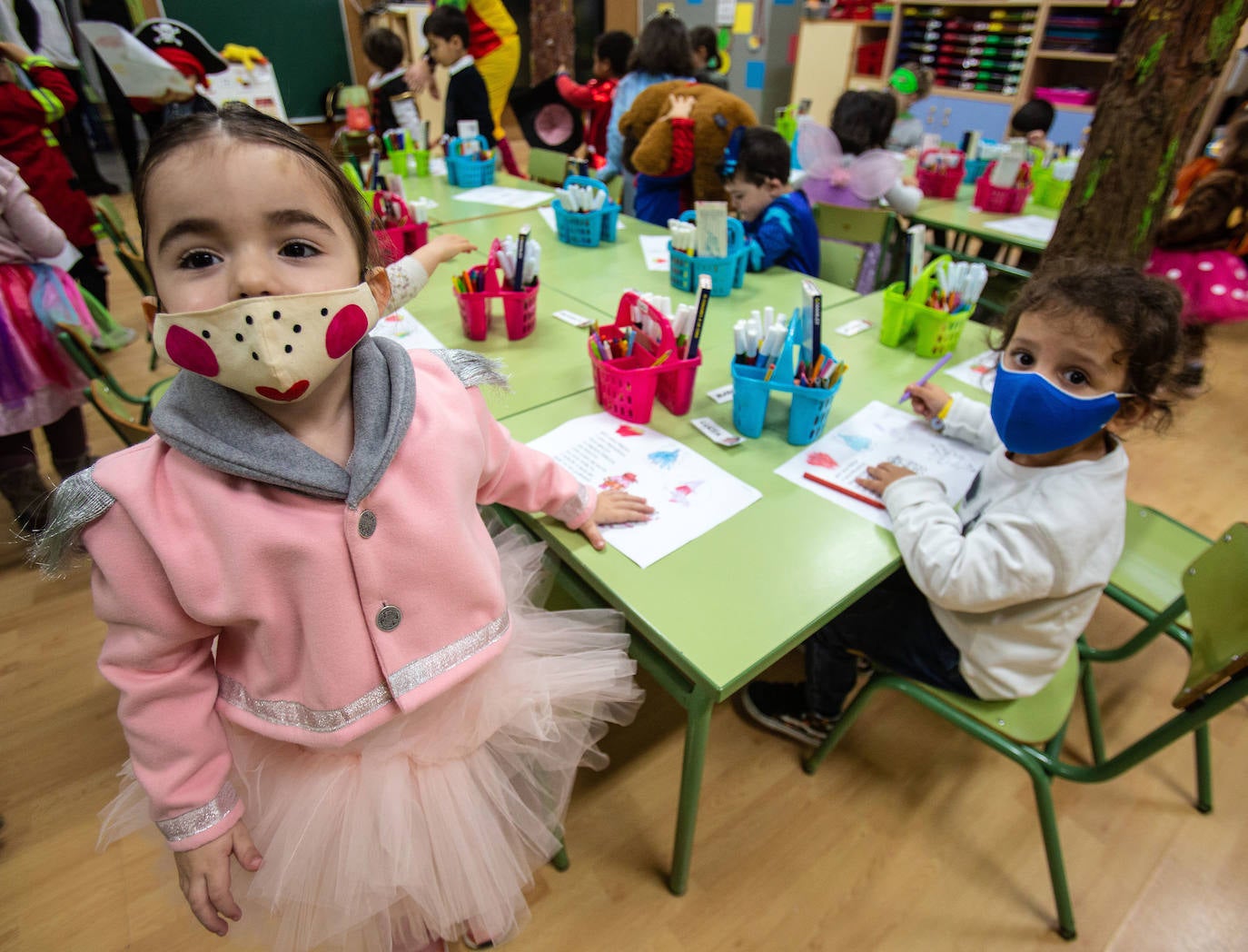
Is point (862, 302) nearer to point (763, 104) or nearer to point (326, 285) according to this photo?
point (326, 285)

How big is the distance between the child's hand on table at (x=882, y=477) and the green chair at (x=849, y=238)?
124 centimetres

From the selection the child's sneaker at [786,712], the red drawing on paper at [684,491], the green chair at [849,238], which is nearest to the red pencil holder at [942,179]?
the green chair at [849,238]

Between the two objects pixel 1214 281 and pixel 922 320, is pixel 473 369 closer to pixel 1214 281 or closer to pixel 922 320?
pixel 922 320

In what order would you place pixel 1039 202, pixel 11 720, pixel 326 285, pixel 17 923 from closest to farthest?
pixel 326 285
pixel 17 923
pixel 11 720
pixel 1039 202

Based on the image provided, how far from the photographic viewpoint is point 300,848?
75 centimetres

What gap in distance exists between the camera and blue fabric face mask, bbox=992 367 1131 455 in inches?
35.9

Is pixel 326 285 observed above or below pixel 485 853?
above

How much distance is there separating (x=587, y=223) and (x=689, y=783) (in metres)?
1.74

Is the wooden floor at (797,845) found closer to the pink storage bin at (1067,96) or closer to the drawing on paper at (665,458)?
the drawing on paper at (665,458)

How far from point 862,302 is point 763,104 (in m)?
5.07

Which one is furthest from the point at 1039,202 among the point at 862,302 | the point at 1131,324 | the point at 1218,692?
the point at 1218,692

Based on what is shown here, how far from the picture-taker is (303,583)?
626 mm

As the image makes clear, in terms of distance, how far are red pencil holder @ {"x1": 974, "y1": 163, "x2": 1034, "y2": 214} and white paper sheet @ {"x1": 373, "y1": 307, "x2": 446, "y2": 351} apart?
2434 mm

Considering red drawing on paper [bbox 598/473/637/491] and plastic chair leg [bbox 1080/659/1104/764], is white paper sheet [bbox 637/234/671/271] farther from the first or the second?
plastic chair leg [bbox 1080/659/1104/764]
